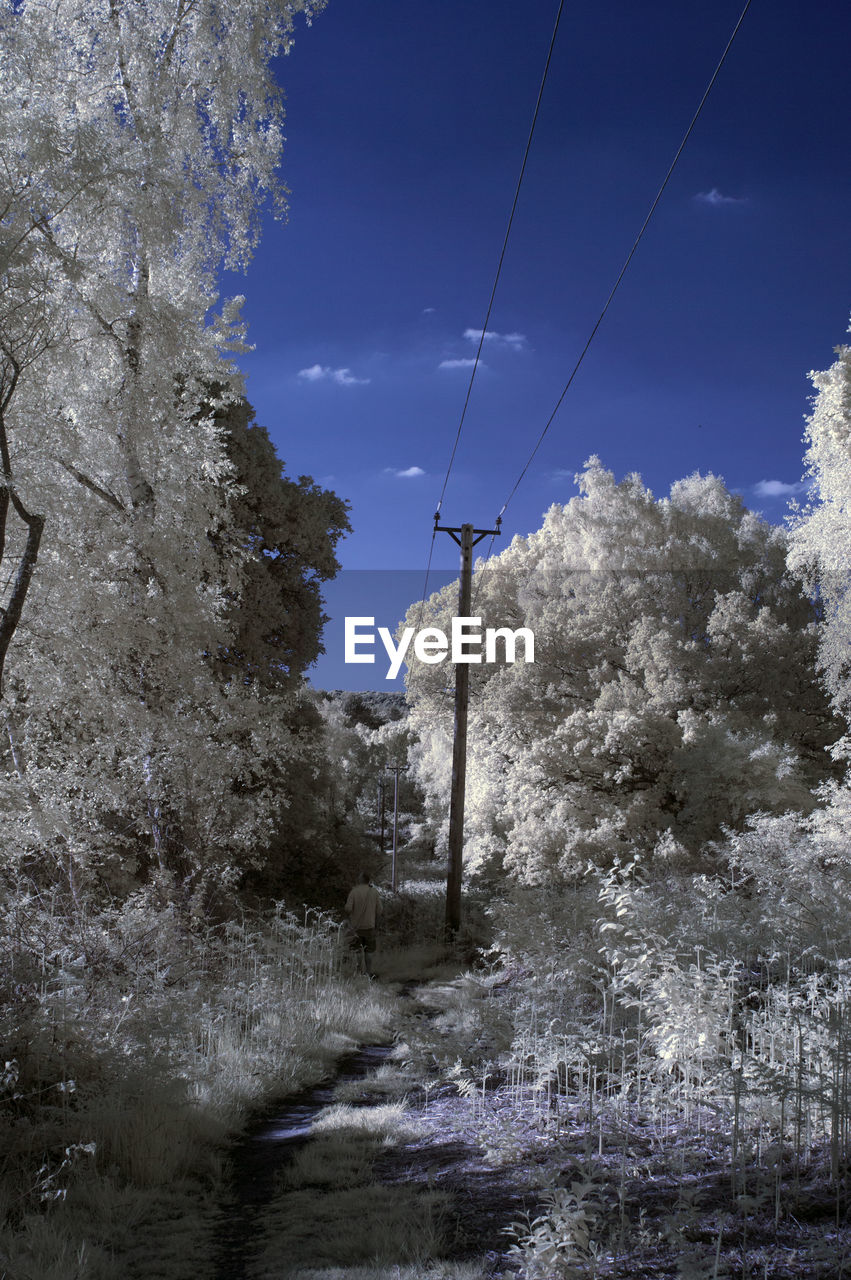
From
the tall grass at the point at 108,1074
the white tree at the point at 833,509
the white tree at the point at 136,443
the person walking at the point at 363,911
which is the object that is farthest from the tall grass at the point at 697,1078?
the white tree at the point at 833,509

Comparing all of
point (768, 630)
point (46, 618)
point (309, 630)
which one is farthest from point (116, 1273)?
point (768, 630)

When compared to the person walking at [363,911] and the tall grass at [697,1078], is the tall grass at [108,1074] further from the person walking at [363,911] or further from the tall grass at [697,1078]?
the person walking at [363,911]

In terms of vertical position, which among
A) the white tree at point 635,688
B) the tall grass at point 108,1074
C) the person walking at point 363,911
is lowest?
the person walking at point 363,911

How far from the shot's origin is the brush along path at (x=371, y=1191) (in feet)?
11.0

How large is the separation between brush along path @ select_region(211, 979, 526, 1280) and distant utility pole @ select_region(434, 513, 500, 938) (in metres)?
9.50

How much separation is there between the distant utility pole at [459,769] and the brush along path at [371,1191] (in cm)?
950

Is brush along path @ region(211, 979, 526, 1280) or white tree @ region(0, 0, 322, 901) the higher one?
white tree @ region(0, 0, 322, 901)

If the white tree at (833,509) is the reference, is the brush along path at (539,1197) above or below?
below

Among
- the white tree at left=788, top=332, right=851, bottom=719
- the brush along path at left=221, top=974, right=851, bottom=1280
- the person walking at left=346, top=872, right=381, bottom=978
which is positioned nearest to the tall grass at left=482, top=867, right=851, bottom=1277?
the brush along path at left=221, top=974, right=851, bottom=1280

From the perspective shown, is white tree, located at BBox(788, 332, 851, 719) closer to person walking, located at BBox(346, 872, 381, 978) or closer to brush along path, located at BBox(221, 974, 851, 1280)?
person walking, located at BBox(346, 872, 381, 978)

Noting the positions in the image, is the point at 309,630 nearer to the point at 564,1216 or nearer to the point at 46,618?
the point at 46,618

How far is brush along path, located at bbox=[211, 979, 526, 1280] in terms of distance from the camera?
132 inches

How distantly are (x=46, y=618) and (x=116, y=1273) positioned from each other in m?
5.67

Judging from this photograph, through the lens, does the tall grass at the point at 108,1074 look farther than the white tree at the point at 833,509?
No
